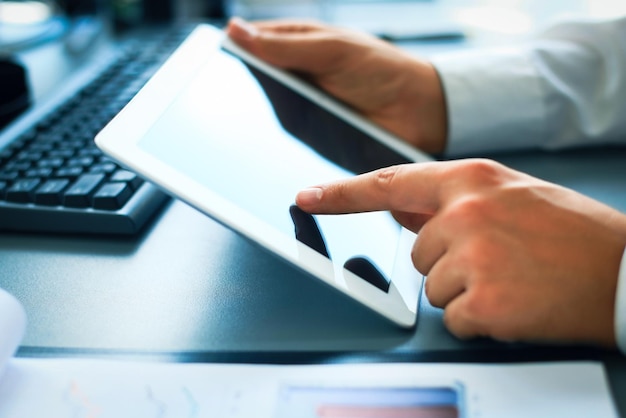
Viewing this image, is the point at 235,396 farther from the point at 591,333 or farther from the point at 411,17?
the point at 411,17

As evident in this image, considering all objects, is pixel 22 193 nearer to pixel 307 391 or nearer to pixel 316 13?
pixel 307 391

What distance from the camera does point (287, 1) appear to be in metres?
1.08

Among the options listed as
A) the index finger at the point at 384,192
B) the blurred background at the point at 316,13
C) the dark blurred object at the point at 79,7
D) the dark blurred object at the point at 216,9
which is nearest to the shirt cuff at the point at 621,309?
the index finger at the point at 384,192

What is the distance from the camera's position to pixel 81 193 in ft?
1.53

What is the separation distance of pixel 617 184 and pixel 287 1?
2.36 ft

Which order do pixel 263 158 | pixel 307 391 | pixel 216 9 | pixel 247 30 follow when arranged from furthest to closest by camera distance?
pixel 216 9
pixel 247 30
pixel 263 158
pixel 307 391

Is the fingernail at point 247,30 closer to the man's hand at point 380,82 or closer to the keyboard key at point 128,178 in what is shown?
the man's hand at point 380,82

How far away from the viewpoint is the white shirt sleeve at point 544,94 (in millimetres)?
604

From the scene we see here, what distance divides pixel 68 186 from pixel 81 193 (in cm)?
3

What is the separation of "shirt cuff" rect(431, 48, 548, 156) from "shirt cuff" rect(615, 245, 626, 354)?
0.88 ft

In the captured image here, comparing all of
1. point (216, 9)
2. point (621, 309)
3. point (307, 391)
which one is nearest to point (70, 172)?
point (307, 391)

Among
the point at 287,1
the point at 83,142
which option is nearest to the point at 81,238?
the point at 83,142

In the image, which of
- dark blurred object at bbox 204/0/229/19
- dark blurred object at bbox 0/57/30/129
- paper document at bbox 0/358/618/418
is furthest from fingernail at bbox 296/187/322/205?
dark blurred object at bbox 204/0/229/19

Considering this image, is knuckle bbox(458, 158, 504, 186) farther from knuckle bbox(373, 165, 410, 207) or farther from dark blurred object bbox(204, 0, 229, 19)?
dark blurred object bbox(204, 0, 229, 19)
